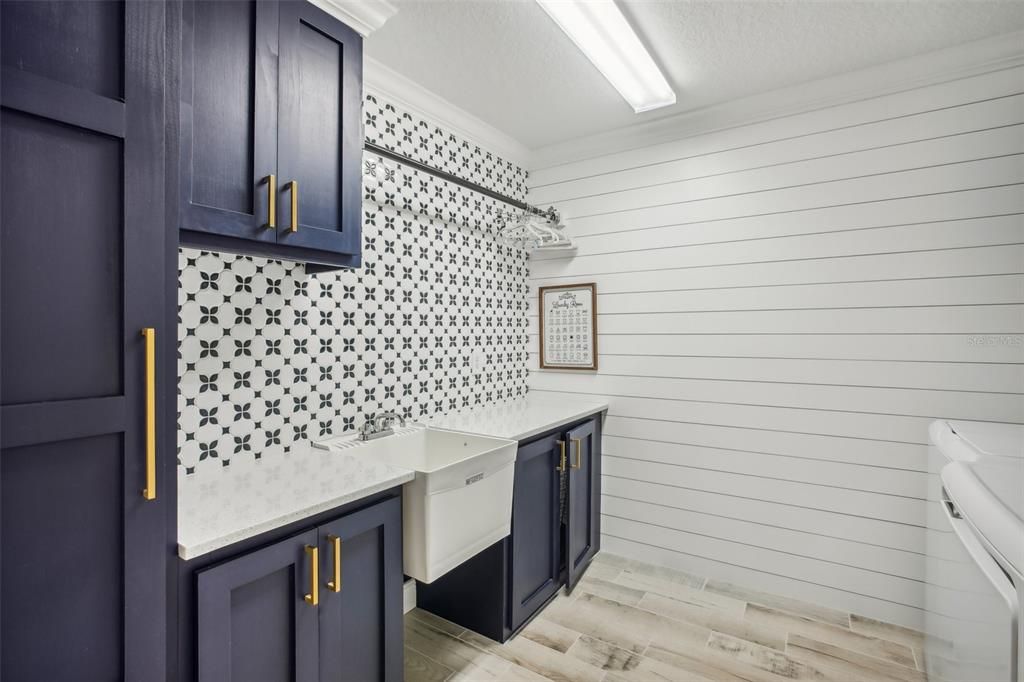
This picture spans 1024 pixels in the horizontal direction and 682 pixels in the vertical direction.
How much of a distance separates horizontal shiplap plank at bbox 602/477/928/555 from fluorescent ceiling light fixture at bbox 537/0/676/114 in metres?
2.16

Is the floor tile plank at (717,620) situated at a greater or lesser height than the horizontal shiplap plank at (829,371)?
lesser

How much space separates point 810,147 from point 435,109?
196 centimetres

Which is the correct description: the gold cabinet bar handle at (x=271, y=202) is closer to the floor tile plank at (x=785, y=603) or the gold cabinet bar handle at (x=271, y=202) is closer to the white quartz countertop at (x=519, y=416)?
the white quartz countertop at (x=519, y=416)

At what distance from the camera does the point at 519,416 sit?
2.61 m

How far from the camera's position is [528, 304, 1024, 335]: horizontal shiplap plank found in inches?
84.0

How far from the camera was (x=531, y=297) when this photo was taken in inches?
134

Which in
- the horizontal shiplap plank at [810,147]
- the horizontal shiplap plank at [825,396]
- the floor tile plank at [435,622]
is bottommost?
the floor tile plank at [435,622]

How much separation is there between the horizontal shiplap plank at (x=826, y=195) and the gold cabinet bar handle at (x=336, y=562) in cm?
243

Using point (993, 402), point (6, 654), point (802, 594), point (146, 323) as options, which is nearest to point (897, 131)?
point (993, 402)

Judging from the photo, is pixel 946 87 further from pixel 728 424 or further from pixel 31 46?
pixel 31 46

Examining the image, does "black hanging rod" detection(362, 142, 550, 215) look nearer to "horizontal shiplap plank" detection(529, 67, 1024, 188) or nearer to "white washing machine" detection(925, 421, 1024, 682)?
"horizontal shiplap plank" detection(529, 67, 1024, 188)

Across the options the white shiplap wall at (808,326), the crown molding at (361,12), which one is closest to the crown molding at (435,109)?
the crown molding at (361,12)

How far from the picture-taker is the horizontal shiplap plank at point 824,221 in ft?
7.04

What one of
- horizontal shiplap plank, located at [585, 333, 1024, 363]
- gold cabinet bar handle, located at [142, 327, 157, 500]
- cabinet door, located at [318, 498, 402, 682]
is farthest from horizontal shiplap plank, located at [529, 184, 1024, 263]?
gold cabinet bar handle, located at [142, 327, 157, 500]
